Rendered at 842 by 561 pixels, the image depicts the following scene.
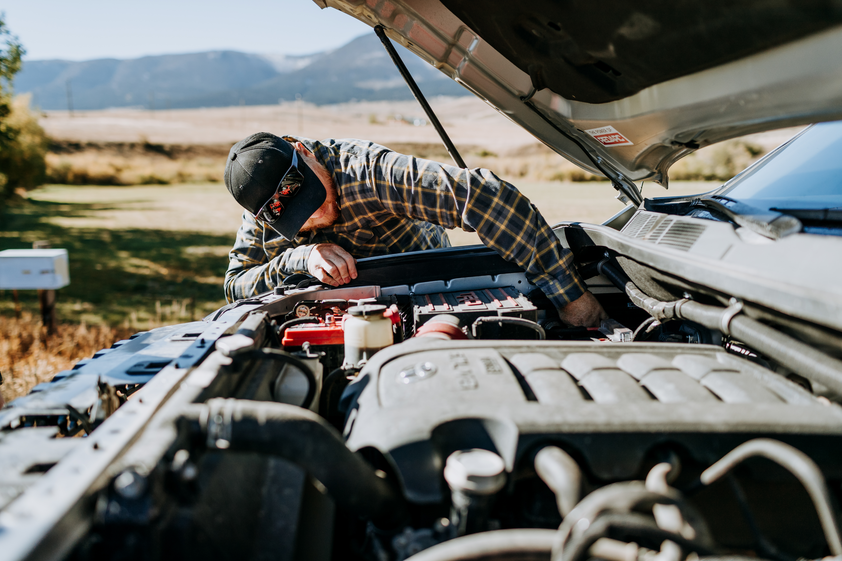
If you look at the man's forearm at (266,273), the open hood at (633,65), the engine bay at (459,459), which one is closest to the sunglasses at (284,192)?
the man's forearm at (266,273)

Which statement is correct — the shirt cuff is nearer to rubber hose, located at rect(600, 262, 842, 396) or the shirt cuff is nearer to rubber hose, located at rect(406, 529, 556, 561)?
rubber hose, located at rect(600, 262, 842, 396)

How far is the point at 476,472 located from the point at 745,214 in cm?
124

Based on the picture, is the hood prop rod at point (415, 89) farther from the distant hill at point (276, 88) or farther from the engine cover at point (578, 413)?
the distant hill at point (276, 88)

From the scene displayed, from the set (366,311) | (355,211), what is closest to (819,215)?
(366,311)

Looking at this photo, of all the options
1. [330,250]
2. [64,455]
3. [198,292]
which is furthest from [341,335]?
[198,292]

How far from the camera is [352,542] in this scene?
103 centimetres

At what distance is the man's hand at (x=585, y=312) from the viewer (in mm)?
1947

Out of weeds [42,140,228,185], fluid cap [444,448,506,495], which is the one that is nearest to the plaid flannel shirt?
fluid cap [444,448,506,495]

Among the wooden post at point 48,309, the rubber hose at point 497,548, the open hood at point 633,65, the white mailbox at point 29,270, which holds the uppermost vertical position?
the open hood at point 633,65

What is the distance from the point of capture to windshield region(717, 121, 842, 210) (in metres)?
1.54

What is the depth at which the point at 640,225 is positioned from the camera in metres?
1.89

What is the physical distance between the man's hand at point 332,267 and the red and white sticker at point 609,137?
113 centimetres

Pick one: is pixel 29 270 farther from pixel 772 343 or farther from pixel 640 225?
pixel 772 343

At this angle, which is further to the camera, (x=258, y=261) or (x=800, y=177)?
(x=258, y=261)
